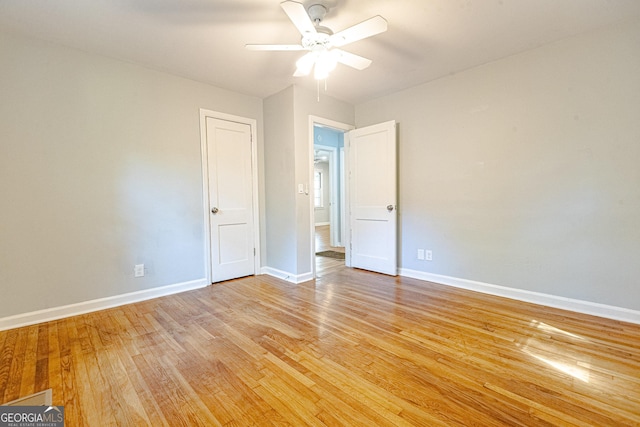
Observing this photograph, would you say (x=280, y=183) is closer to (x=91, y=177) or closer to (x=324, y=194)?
(x=91, y=177)

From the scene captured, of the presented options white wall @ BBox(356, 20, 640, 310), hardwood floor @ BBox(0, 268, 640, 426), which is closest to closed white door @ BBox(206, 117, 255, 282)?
hardwood floor @ BBox(0, 268, 640, 426)

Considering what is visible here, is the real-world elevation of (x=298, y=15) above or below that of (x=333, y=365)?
above

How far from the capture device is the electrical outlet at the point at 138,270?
2929 mm

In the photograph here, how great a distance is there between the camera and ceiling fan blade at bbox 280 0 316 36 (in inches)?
65.1

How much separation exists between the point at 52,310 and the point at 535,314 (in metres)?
4.37

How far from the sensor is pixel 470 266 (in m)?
3.19

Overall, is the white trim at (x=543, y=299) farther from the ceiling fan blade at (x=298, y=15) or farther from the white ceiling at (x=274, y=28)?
the ceiling fan blade at (x=298, y=15)

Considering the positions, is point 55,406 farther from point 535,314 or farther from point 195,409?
point 535,314

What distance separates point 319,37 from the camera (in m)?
2.05

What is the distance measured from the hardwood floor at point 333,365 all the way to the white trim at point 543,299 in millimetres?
114

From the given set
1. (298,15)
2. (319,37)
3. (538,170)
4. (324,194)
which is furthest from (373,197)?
(324,194)

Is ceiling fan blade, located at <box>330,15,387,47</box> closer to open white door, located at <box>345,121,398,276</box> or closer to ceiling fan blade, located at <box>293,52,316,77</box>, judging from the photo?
ceiling fan blade, located at <box>293,52,316,77</box>

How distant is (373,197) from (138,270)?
9.79ft

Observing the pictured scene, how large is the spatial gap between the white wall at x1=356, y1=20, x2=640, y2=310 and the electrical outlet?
10.7ft
